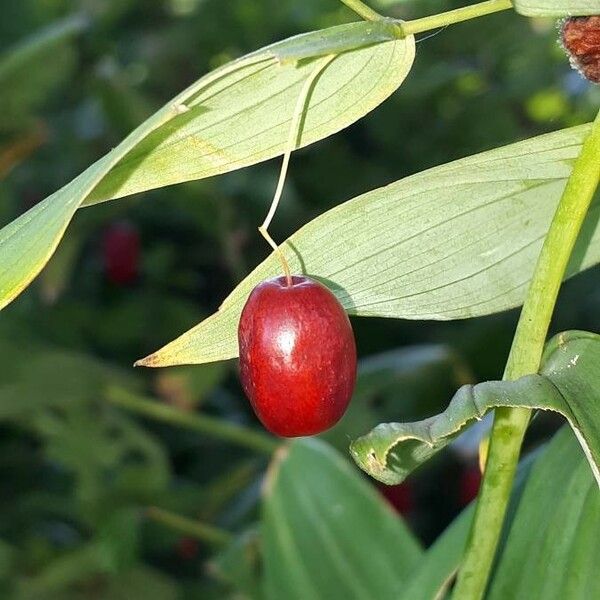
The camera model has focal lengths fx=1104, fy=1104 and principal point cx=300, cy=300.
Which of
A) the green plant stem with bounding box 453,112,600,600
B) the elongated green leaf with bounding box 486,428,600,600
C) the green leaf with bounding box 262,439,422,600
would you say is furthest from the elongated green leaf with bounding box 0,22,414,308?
the green leaf with bounding box 262,439,422,600

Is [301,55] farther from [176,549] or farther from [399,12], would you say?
[399,12]

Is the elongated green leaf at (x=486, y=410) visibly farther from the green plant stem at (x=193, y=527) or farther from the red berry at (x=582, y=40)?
the green plant stem at (x=193, y=527)

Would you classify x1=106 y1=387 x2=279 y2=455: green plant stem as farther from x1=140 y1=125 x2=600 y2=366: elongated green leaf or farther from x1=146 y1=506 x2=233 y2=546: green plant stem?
x1=140 y1=125 x2=600 y2=366: elongated green leaf

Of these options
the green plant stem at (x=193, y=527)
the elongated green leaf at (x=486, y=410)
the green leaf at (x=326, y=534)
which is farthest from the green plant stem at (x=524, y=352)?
the green plant stem at (x=193, y=527)

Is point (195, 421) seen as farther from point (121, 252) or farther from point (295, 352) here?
point (295, 352)

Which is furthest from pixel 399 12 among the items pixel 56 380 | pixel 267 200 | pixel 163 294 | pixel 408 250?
pixel 408 250
